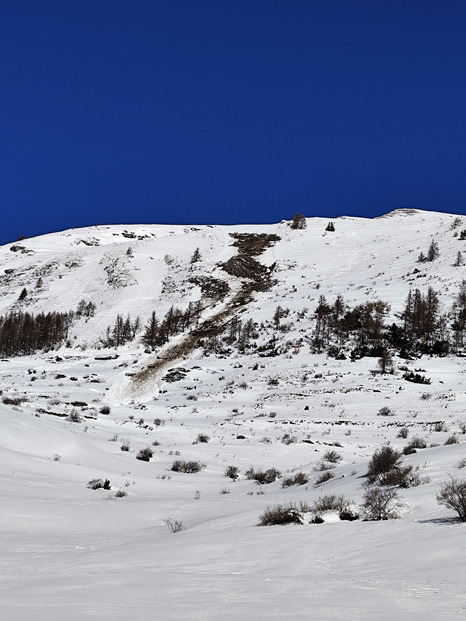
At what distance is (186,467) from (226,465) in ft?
5.11

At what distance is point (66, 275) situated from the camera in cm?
7519

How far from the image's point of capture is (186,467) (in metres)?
13.4

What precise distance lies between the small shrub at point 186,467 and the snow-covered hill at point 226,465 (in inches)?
16.6

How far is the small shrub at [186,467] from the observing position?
526 inches

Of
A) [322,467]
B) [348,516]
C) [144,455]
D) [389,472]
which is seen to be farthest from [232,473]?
[348,516]

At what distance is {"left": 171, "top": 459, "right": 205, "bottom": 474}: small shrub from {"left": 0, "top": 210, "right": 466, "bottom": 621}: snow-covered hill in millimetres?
423

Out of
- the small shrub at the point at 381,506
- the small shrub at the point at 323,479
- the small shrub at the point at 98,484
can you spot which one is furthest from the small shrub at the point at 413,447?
the small shrub at the point at 98,484

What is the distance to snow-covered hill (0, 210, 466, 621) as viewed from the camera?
3.23 metres

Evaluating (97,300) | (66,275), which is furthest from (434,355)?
(66,275)

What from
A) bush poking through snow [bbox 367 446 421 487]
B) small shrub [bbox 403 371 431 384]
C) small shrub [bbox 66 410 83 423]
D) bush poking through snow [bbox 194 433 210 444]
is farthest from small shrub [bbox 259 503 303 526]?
small shrub [bbox 403 371 431 384]

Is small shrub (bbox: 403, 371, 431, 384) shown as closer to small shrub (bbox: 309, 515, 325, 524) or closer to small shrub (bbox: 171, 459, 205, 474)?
small shrub (bbox: 171, 459, 205, 474)

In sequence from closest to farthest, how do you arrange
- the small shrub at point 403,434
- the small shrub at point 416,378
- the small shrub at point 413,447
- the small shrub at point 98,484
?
the small shrub at point 98,484 < the small shrub at point 413,447 < the small shrub at point 403,434 < the small shrub at point 416,378

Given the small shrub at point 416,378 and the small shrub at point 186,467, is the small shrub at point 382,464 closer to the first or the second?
the small shrub at point 186,467

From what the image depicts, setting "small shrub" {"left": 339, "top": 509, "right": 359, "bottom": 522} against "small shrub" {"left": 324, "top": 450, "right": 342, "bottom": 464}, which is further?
"small shrub" {"left": 324, "top": 450, "right": 342, "bottom": 464}
